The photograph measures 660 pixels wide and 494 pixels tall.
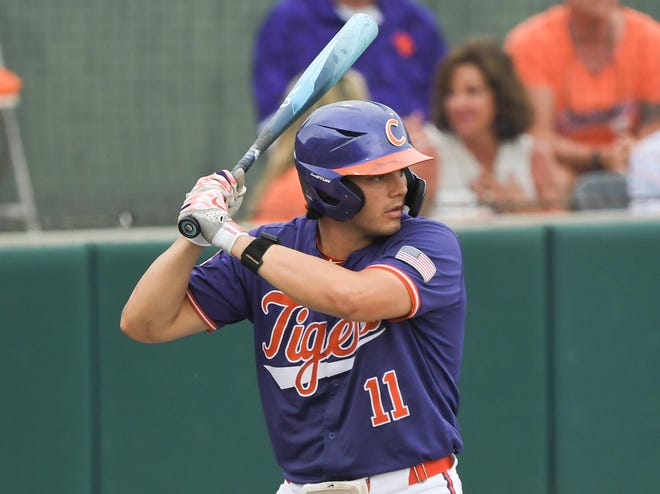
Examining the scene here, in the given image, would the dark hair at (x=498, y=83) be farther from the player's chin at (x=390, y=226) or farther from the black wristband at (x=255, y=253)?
the black wristband at (x=255, y=253)

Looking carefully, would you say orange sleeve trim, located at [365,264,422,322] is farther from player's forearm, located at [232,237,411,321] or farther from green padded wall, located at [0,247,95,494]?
green padded wall, located at [0,247,95,494]

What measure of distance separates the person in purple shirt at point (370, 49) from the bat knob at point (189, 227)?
2.84m

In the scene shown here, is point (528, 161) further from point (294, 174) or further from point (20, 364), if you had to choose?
point (20, 364)

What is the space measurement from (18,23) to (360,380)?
14.7ft

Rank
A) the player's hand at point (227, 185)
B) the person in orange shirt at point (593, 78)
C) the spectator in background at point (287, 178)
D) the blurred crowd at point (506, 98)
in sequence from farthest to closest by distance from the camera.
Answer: the person in orange shirt at point (593, 78) < the blurred crowd at point (506, 98) < the spectator in background at point (287, 178) < the player's hand at point (227, 185)

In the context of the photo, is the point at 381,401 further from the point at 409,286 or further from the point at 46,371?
the point at 46,371

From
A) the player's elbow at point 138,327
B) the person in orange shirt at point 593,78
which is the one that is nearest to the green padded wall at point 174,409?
the player's elbow at point 138,327

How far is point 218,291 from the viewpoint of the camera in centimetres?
338

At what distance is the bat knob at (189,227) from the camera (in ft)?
10.2

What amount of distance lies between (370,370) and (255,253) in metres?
0.43

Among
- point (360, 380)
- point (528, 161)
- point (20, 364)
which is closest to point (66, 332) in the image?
point (20, 364)

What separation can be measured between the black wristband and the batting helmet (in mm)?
223

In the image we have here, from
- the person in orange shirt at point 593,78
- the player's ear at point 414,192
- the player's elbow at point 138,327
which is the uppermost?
the person in orange shirt at point 593,78

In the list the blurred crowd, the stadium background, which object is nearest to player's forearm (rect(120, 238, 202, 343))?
the blurred crowd
